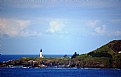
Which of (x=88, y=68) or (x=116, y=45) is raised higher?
(x=116, y=45)

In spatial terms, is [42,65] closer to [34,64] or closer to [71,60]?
[34,64]

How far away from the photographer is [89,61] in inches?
1394

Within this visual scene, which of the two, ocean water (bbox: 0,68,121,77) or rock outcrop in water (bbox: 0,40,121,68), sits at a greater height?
rock outcrop in water (bbox: 0,40,121,68)

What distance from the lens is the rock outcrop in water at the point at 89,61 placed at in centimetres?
3334

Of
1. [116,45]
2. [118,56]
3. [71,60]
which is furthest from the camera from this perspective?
[71,60]

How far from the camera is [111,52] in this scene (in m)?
35.2

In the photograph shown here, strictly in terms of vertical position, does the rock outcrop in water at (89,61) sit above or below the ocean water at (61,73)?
above

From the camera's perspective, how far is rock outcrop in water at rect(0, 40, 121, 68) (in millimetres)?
33338

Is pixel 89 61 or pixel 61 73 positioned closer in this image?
pixel 61 73

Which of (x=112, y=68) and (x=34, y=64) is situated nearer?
(x=112, y=68)

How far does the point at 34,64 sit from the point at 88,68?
7.11 meters

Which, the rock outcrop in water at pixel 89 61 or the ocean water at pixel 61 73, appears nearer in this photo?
the ocean water at pixel 61 73

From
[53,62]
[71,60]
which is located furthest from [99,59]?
[53,62]

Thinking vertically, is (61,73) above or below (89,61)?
below
